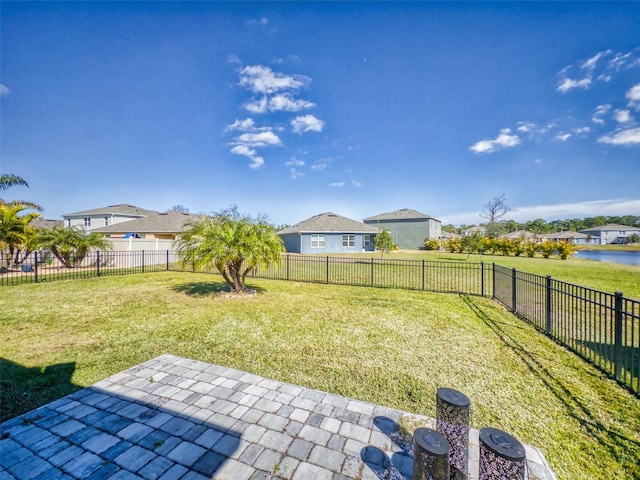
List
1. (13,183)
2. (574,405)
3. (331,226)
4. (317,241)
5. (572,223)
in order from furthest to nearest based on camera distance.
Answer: (572,223), (331,226), (317,241), (13,183), (574,405)

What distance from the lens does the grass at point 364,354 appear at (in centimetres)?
273

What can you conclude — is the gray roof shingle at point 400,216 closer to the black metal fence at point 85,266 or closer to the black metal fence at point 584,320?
the black metal fence at point 584,320

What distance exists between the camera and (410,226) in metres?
38.2

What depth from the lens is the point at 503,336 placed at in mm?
5242

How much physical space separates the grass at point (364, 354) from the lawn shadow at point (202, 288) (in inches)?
41.1

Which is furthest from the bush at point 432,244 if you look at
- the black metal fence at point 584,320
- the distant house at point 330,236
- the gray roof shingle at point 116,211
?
the gray roof shingle at point 116,211

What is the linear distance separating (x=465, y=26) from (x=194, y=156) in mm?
18269

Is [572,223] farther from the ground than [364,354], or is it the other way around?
[572,223]

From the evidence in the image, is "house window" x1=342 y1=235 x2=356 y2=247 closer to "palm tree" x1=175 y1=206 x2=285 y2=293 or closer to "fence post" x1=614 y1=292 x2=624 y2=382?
"palm tree" x1=175 y1=206 x2=285 y2=293

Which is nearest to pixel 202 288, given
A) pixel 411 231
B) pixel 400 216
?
pixel 411 231

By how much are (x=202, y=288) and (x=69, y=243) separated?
34.7ft

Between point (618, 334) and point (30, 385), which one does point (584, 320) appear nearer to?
point (618, 334)

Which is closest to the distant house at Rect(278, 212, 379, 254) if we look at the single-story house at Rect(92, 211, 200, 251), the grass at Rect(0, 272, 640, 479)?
the single-story house at Rect(92, 211, 200, 251)

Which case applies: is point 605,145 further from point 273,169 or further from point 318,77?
point 273,169
